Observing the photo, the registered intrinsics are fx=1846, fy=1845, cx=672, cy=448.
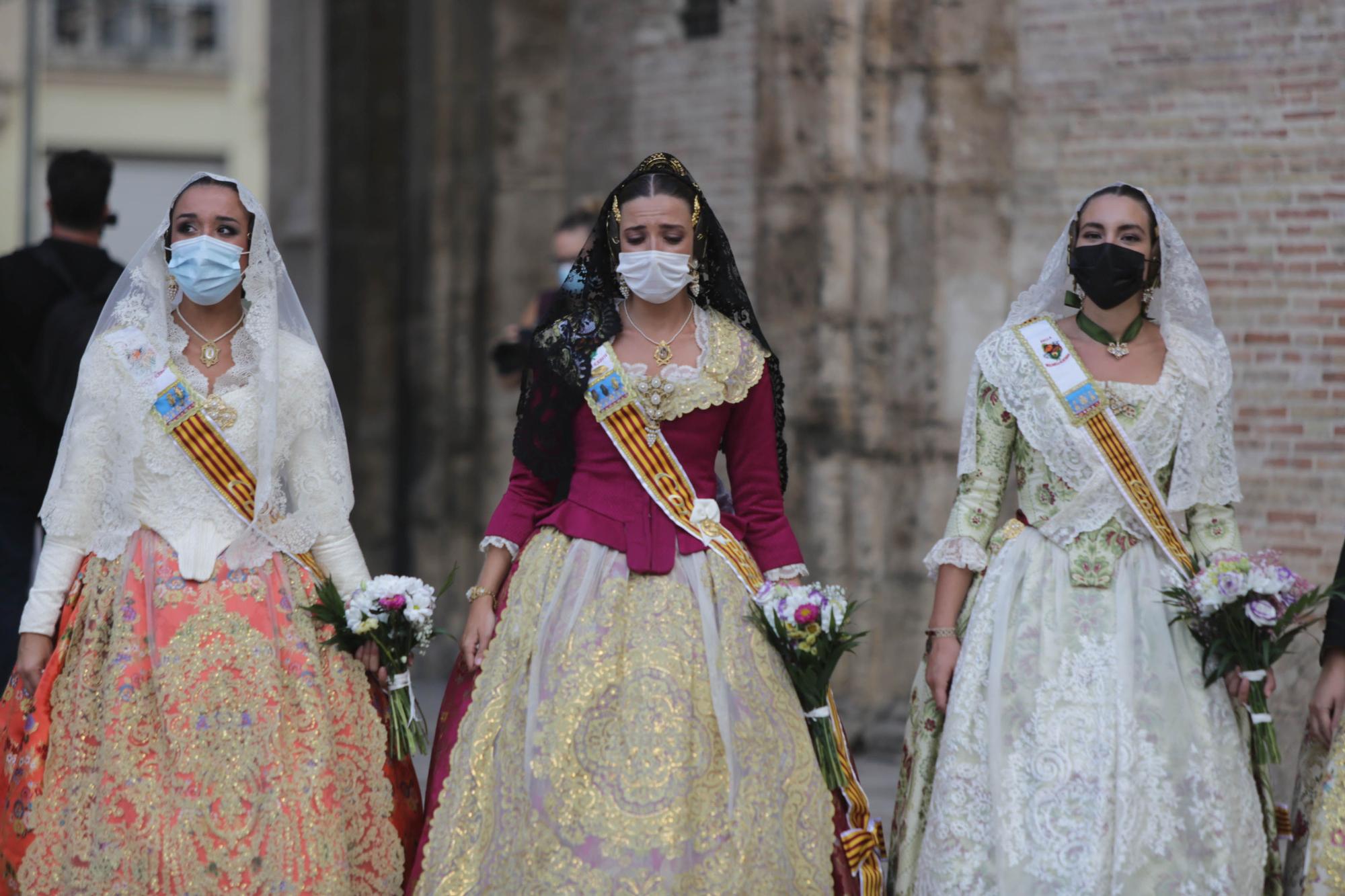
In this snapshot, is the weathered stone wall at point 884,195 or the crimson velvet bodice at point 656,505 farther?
the weathered stone wall at point 884,195

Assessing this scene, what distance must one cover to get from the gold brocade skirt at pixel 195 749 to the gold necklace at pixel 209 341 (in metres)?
0.47

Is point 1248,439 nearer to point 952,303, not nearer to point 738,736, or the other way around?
point 952,303

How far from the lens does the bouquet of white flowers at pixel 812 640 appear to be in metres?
4.45

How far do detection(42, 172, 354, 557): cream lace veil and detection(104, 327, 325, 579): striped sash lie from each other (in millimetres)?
30

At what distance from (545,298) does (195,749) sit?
3780 millimetres

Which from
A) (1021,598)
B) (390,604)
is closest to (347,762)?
(390,604)

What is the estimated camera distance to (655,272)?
15.2 ft

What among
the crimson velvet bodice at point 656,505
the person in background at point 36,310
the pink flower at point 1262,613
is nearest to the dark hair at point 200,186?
the crimson velvet bodice at point 656,505

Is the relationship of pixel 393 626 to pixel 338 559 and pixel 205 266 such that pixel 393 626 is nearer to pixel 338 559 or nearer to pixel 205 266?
pixel 338 559

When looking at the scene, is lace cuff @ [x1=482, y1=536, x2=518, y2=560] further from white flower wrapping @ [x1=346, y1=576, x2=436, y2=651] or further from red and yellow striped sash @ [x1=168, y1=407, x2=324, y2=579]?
red and yellow striped sash @ [x1=168, y1=407, x2=324, y2=579]

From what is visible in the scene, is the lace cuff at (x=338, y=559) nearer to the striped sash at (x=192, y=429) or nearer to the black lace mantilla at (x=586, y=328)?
the striped sash at (x=192, y=429)

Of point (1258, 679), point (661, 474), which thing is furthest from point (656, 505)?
point (1258, 679)

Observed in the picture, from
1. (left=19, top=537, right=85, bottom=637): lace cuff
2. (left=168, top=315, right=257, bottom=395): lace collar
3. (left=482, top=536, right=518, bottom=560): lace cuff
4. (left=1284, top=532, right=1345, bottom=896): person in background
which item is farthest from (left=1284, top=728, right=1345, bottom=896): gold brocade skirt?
(left=19, top=537, right=85, bottom=637): lace cuff

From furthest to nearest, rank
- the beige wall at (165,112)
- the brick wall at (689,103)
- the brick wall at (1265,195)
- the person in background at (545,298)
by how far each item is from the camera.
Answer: the beige wall at (165,112) → the brick wall at (689,103) → the person in background at (545,298) → the brick wall at (1265,195)
